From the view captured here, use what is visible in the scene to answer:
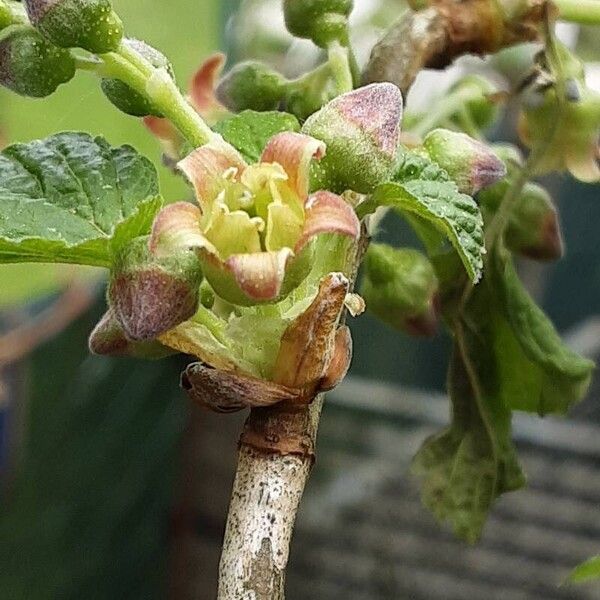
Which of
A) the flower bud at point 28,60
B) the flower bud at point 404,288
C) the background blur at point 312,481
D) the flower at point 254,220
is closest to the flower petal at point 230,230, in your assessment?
the flower at point 254,220

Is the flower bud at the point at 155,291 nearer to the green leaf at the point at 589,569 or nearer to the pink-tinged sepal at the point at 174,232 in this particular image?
the pink-tinged sepal at the point at 174,232

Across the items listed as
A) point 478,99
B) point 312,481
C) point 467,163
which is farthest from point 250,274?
point 312,481

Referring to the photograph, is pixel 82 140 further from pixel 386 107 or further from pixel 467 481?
pixel 467 481

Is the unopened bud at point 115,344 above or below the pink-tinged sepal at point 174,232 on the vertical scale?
below

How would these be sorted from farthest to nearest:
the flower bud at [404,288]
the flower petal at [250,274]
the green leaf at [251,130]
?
the flower bud at [404,288], the green leaf at [251,130], the flower petal at [250,274]

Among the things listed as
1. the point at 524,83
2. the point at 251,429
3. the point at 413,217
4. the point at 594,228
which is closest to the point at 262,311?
the point at 251,429

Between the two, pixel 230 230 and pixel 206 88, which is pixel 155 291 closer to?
pixel 230 230

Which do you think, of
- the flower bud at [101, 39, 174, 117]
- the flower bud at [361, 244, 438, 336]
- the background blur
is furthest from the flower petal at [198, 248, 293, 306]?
the background blur
